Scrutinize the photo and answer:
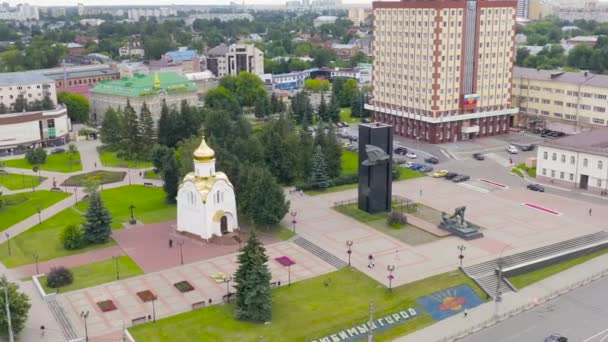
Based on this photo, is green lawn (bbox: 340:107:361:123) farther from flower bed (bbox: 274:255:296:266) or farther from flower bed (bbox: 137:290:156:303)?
flower bed (bbox: 137:290:156:303)

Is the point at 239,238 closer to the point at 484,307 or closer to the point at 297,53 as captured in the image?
the point at 484,307

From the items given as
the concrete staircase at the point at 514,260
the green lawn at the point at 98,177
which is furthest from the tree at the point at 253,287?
the green lawn at the point at 98,177

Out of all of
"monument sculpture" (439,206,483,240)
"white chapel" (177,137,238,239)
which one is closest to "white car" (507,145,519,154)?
"monument sculpture" (439,206,483,240)

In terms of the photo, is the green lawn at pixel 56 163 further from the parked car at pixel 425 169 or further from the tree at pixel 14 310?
the tree at pixel 14 310

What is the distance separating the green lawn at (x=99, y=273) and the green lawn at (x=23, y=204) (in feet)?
48.1

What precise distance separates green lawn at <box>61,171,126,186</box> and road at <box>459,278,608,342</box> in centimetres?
4946

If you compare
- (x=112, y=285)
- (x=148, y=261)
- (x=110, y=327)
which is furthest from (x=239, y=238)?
(x=110, y=327)

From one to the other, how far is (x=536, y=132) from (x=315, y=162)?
43410 mm

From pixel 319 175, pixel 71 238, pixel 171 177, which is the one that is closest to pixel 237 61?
pixel 319 175

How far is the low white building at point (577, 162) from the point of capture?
65.2m

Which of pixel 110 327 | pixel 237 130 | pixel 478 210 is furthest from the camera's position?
pixel 237 130

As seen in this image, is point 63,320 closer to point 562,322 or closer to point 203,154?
point 203,154

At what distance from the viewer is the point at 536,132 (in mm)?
96000

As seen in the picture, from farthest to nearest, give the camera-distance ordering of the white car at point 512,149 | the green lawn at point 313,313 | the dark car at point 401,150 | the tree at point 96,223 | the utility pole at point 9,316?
the dark car at point 401,150, the white car at point 512,149, the tree at point 96,223, the green lawn at point 313,313, the utility pole at point 9,316
